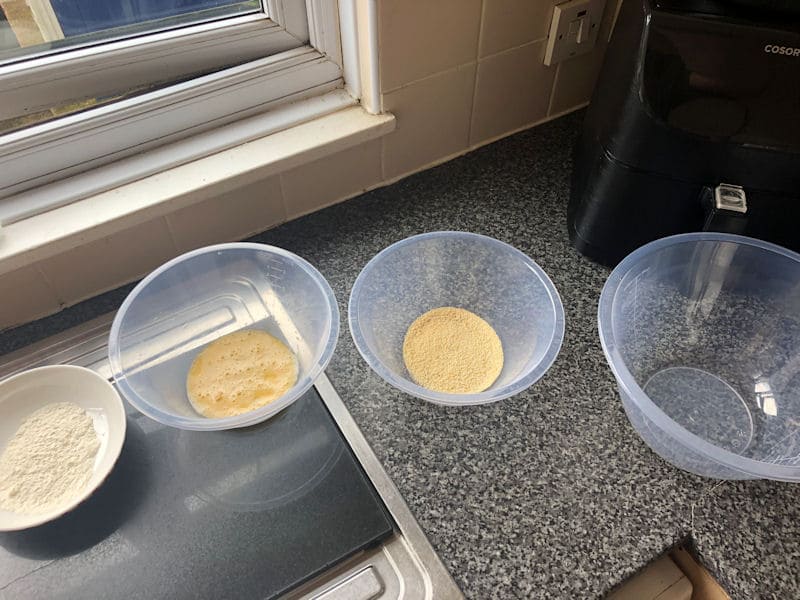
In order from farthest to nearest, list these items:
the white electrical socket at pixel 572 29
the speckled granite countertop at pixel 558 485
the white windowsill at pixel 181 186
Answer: the white electrical socket at pixel 572 29 → the white windowsill at pixel 181 186 → the speckled granite countertop at pixel 558 485

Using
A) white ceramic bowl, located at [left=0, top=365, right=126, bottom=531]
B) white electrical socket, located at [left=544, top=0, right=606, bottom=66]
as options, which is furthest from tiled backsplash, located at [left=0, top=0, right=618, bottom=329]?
white ceramic bowl, located at [left=0, top=365, right=126, bottom=531]

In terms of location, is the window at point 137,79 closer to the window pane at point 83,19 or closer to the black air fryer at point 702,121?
the window pane at point 83,19

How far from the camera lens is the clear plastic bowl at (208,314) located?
63cm

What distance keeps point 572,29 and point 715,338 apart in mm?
Answer: 457

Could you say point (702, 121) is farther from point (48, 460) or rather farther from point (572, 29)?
point (48, 460)

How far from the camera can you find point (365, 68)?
75 cm

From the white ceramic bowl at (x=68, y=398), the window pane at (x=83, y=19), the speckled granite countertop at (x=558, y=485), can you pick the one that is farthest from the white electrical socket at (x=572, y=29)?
the white ceramic bowl at (x=68, y=398)

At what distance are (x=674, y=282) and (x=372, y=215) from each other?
0.39m

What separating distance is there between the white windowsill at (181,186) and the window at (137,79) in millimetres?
16

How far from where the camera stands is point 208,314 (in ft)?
2.34

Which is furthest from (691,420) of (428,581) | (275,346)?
(275,346)

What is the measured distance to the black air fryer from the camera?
0.55m

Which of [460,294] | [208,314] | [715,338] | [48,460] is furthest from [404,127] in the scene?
[48,460]

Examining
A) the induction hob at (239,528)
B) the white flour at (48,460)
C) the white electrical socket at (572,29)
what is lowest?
the induction hob at (239,528)
